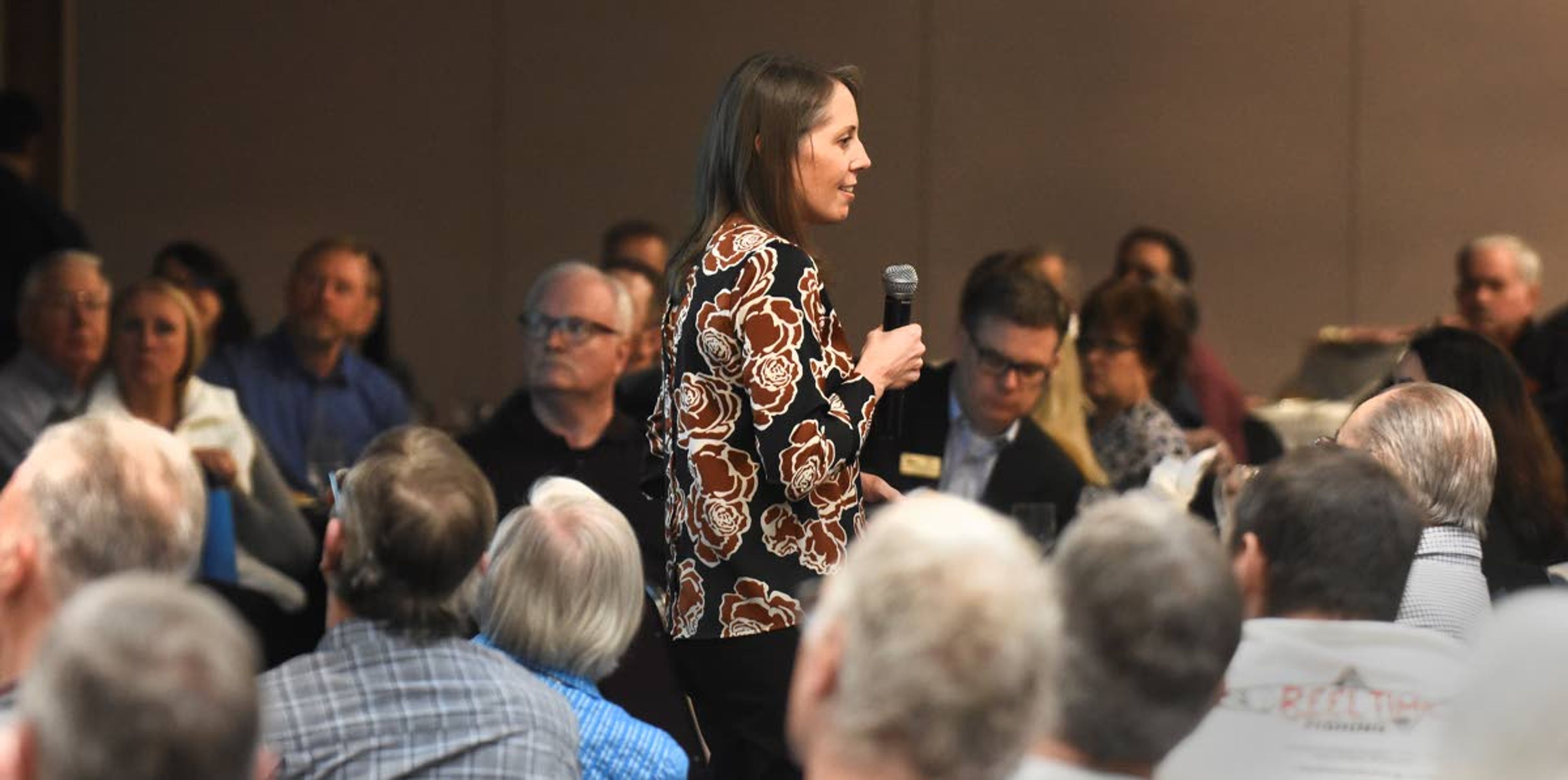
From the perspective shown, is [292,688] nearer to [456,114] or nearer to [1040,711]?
[1040,711]

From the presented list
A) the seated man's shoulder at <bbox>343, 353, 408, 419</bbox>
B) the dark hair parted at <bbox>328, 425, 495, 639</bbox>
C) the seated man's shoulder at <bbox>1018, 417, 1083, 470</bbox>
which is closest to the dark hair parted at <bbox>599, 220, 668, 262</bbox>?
the seated man's shoulder at <bbox>343, 353, 408, 419</bbox>

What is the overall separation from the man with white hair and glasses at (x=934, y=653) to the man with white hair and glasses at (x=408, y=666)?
2.84 feet

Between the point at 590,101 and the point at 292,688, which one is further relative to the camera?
the point at 590,101

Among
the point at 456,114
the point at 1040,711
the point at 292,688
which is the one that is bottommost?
the point at 292,688

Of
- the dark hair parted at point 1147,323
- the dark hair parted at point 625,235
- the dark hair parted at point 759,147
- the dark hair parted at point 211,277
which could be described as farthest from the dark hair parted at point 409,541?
the dark hair parted at point 211,277

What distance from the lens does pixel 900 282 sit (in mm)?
3084

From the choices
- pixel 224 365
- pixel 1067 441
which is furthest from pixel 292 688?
pixel 224 365

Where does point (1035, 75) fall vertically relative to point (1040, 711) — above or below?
above

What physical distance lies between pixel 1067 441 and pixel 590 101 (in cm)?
410

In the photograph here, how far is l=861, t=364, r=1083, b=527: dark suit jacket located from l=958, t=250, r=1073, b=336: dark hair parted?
19cm

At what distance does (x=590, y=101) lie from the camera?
8734mm

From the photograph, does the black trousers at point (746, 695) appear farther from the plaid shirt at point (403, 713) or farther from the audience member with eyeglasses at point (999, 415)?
the audience member with eyeglasses at point (999, 415)

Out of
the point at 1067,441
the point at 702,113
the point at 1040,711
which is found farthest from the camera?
the point at 702,113

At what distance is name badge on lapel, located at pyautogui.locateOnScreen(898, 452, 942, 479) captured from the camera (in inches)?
184
